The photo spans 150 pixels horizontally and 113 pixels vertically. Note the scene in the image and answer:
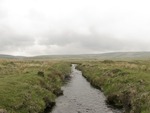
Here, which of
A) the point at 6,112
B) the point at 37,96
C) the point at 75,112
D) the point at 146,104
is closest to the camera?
the point at 6,112

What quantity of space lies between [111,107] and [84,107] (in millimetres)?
3613

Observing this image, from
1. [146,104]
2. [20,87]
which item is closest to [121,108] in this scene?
[146,104]

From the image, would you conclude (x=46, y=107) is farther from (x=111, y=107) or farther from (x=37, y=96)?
(x=111, y=107)

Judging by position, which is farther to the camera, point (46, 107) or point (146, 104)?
point (46, 107)

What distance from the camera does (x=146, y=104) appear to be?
938 inches

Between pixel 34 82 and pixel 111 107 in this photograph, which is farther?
pixel 34 82

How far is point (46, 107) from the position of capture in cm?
3045

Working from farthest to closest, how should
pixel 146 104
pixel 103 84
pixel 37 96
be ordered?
pixel 103 84
pixel 37 96
pixel 146 104

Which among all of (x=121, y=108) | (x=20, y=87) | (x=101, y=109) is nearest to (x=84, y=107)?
(x=101, y=109)

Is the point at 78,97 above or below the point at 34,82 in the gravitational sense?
below

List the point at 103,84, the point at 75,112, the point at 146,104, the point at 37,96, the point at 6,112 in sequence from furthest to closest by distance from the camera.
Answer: the point at 103,84 < the point at 37,96 < the point at 75,112 < the point at 146,104 < the point at 6,112

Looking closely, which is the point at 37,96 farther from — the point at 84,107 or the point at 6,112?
the point at 6,112

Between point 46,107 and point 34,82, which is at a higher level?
point 34,82

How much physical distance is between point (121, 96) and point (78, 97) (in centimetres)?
874
